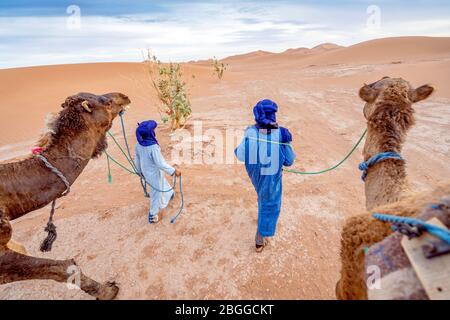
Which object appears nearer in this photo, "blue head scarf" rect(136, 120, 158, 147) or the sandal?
"blue head scarf" rect(136, 120, 158, 147)

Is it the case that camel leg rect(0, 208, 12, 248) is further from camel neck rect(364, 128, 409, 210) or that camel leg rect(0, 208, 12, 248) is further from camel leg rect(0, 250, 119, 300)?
camel neck rect(364, 128, 409, 210)

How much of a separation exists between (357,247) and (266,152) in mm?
1612

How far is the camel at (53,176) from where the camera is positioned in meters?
2.51

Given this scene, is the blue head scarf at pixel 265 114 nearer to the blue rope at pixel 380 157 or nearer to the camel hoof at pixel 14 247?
the blue rope at pixel 380 157

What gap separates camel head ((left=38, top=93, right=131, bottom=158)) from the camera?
2.81 m

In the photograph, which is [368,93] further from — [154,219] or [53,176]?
[154,219]

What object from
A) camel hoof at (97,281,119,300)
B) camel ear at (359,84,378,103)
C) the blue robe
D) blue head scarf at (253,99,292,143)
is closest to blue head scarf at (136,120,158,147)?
the blue robe

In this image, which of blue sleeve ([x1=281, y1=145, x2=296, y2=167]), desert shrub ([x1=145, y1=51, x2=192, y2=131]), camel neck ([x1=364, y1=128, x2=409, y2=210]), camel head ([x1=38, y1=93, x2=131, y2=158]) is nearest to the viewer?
camel neck ([x1=364, y1=128, x2=409, y2=210])

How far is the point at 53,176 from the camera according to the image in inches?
108

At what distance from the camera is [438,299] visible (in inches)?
41.5

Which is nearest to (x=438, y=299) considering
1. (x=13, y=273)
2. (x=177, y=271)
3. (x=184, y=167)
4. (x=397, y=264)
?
(x=397, y=264)

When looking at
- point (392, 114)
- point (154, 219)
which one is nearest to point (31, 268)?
point (154, 219)

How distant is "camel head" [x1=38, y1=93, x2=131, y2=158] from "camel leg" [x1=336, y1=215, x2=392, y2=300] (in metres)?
2.74

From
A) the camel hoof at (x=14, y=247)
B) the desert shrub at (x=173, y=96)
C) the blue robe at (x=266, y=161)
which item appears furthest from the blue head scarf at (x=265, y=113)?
the desert shrub at (x=173, y=96)
